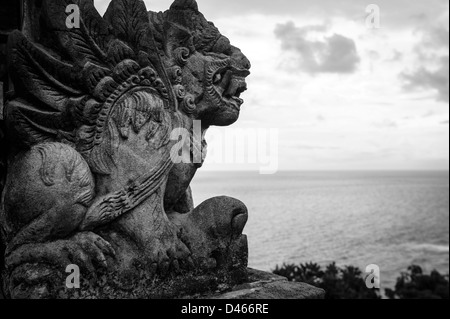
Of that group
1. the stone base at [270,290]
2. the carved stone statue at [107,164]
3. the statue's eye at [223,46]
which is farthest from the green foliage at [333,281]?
the statue's eye at [223,46]

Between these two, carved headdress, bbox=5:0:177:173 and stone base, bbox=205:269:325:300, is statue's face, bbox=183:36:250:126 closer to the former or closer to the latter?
carved headdress, bbox=5:0:177:173

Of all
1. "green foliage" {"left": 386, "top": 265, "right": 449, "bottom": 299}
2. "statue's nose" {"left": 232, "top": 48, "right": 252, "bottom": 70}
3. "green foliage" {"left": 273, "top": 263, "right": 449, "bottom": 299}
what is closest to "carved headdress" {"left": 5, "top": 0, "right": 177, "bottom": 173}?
"statue's nose" {"left": 232, "top": 48, "right": 252, "bottom": 70}

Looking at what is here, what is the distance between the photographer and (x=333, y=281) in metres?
9.63

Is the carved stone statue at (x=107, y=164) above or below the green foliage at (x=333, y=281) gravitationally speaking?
above

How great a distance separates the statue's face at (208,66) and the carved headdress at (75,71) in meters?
0.42

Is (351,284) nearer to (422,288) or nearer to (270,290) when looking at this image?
(422,288)

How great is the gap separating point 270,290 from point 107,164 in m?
1.63

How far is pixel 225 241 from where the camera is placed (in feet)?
Result: 15.3

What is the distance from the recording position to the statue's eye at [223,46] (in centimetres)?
503

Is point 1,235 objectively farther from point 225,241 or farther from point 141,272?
point 225,241

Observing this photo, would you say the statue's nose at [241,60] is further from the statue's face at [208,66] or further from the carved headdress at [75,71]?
the carved headdress at [75,71]

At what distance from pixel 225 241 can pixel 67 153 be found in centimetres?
144
